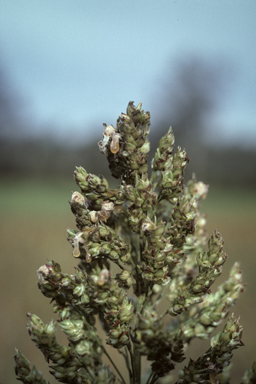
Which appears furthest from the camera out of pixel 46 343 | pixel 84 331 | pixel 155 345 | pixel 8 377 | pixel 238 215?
pixel 238 215

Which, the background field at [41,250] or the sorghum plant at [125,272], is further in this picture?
the background field at [41,250]

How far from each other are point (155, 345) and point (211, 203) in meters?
20.4

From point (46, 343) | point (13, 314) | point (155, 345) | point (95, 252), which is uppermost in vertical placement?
point (13, 314)

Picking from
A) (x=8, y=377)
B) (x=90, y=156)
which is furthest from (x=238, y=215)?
(x=8, y=377)

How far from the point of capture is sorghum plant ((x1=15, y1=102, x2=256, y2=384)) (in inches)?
37.2

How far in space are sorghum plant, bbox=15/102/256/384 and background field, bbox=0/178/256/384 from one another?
362 centimetres

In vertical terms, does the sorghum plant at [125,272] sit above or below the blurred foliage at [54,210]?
below

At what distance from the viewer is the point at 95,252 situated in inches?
38.1

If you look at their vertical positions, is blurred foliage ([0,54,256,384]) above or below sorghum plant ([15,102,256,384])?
above

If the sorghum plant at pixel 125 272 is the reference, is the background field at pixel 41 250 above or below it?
above

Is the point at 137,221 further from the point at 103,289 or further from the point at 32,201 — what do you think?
the point at 32,201

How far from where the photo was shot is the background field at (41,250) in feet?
16.9

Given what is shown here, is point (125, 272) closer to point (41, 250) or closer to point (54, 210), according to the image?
point (41, 250)

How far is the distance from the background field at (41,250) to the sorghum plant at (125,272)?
11.9ft
